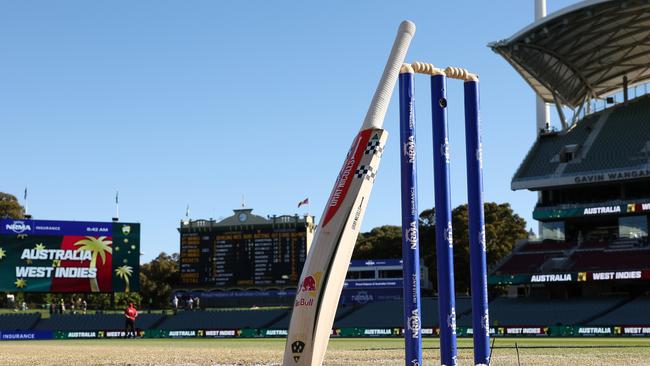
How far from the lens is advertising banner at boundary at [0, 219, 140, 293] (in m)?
59.1

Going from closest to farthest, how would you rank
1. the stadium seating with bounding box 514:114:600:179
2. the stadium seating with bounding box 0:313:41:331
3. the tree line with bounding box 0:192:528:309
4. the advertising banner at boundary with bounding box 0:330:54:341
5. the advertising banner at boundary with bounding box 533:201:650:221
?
the advertising banner at boundary with bounding box 0:330:54:341, the advertising banner at boundary with bounding box 533:201:650:221, the stadium seating with bounding box 0:313:41:331, the stadium seating with bounding box 514:114:600:179, the tree line with bounding box 0:192:528:309

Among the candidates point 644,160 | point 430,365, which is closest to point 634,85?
point 644,160

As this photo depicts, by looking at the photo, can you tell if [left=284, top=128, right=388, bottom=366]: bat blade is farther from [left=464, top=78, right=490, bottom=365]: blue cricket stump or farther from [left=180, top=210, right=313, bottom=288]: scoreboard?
[left=180, top=210, right=313, bottom=288]: scoreboard

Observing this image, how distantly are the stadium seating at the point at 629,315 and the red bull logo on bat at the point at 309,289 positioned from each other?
134 feet

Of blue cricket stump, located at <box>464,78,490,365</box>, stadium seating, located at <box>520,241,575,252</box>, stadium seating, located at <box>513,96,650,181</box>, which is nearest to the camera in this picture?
blue cricket stump, located at <box>464,78,490,365</box>

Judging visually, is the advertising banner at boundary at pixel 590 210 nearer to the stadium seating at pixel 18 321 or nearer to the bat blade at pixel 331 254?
the stadium seating at pixel 18 321

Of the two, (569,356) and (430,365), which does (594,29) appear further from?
(430,365)

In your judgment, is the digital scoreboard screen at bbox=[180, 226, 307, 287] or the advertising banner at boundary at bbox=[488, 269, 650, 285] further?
→ the digital scoreboard screen at bbox=[180, 226, 307, 287]

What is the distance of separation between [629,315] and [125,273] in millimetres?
32919

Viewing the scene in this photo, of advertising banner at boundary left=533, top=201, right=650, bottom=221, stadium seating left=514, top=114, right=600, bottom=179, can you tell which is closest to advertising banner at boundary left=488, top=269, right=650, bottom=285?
advertising banner at boundary left=533, top=201, right=650, bottom=221

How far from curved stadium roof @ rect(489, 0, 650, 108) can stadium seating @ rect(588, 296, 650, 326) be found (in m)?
19.4

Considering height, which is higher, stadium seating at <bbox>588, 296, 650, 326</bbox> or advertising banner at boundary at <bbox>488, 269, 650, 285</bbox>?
advertising banner at boundary at <bbox>488, 269, 650, 285</bbox>

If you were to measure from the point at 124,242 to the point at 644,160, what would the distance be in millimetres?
37560

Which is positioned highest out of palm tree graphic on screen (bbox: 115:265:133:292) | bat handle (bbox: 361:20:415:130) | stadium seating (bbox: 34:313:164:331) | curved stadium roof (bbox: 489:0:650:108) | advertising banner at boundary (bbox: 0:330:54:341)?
curved stadium roof (bbox: 489:0:650:108)
